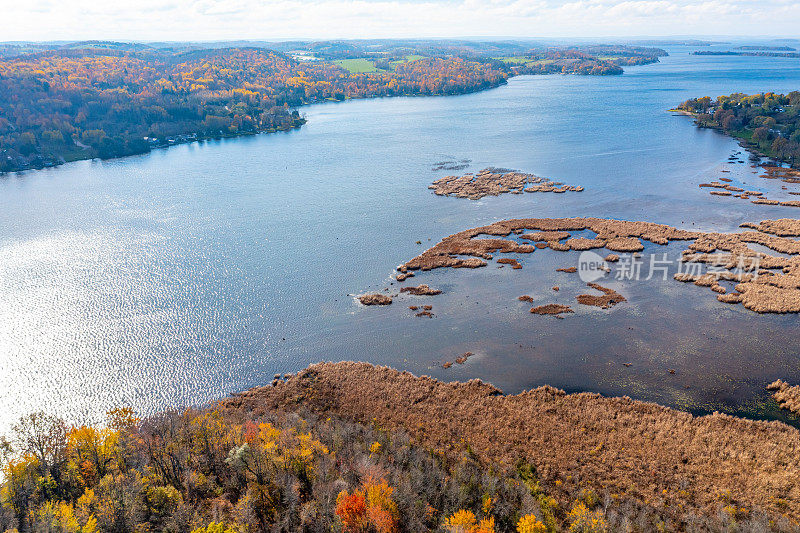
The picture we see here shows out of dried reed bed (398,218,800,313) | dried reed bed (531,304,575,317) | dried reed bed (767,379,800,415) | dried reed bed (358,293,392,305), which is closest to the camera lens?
dried reed bed (767,379,800,415)

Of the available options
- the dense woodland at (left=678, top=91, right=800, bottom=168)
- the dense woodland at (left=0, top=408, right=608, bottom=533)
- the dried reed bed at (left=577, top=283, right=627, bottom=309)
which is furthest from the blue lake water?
the dense woodland at (left=678, top=91, right=800, bottom=168)

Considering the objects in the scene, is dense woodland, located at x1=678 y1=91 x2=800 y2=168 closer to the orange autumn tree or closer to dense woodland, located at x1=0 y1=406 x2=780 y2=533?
dense woodland, located at x1=0 y1=406 x2=780 y2=533

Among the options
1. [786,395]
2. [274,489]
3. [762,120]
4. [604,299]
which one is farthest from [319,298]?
[762,120]

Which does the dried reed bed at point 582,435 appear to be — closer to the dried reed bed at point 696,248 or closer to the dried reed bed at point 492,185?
the dried reed bed at point 696,248

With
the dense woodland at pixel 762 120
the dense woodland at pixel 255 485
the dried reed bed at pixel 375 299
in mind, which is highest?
the dense woodland at pixel 762 120

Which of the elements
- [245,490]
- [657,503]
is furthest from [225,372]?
Answer: [657,503]

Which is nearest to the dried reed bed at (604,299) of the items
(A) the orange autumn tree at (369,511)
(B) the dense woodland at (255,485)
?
(B) the dense woodland at (255,485)

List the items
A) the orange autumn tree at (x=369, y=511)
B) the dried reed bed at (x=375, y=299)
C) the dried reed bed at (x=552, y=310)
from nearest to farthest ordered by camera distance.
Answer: the orange autumn tree at (x=369, y=511) → the dried reed bed at (x=552, y=310) → the dried reed bed at (x=375, y=299)
